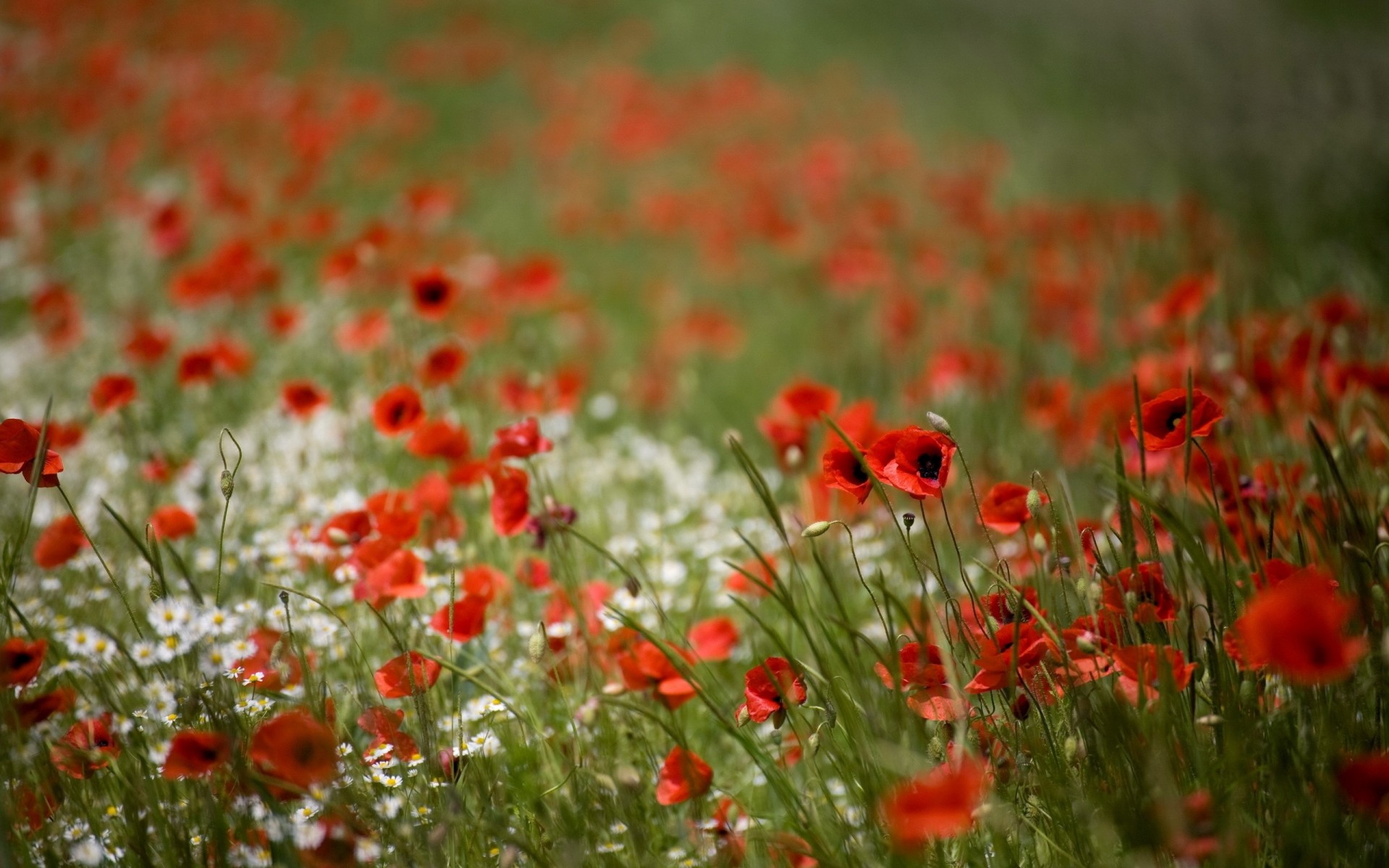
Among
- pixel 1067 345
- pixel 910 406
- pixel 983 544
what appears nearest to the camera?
pixel 983 544

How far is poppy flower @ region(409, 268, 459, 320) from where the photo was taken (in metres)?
2.61

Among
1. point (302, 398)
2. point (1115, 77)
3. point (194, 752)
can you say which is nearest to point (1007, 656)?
point (194, 752)

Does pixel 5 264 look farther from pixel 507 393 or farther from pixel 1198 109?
pixel 1198 109

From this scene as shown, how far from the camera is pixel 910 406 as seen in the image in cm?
376

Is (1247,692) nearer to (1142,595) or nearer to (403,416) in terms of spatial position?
(1142,595)

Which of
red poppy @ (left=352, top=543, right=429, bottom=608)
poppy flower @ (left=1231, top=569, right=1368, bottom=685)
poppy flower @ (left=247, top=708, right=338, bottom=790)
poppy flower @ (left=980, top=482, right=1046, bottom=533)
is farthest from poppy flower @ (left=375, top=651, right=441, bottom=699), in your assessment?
poppy flower @ (left=1231, top=569, right=1368, bottom=685)

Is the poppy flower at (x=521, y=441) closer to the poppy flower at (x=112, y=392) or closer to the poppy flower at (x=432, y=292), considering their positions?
the poppy flower at (x=432, y=292)

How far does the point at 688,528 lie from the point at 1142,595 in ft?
5.97

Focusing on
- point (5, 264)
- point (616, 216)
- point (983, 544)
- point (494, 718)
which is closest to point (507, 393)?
point (494, 718)

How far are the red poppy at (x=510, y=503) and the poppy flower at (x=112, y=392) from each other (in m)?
1.08

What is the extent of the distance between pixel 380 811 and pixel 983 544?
6.30ft

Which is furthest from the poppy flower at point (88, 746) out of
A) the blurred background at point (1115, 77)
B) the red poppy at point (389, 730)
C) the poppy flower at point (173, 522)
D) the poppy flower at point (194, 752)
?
the blurred background at point (1115, 77)

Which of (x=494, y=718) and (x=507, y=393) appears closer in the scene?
(x=494, y=718)

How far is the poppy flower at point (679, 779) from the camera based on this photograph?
5.09 feet
